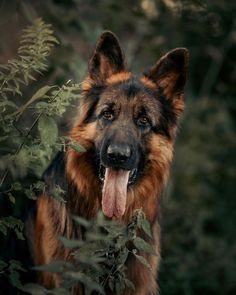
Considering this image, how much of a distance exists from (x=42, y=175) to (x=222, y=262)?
3.45 m

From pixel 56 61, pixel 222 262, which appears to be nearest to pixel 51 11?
pixel 56 61

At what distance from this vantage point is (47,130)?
439 centimetres

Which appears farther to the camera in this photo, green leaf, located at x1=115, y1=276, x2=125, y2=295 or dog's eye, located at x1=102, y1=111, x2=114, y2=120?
dog's eye, located at x1=102, y1=111, x2=114, y2=120

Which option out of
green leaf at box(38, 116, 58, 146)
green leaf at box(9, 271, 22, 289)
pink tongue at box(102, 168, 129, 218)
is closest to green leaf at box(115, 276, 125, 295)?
green leaf at box(9, 271, 22, 289)

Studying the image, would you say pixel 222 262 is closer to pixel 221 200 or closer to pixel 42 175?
pixel 221 200

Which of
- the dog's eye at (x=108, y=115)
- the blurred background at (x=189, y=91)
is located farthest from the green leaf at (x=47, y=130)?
the blurred background at (x=189, y=91)

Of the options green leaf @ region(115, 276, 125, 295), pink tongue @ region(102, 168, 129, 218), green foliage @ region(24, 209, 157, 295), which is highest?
pink tongue @ region(102, 168, 129, 218)

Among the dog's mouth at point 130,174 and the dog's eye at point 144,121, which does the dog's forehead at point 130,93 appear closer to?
the dog's eye at point 144,121

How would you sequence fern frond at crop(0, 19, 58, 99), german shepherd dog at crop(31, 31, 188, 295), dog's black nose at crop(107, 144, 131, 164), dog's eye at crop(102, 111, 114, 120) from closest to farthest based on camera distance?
fern frond at crop(0, 19, 58, 99) < dog's black nose at crop(107, 144, 131, 164) < german shepherd dog at crop(31, 31, 188, 295) < dog's eye at crop(102, 111, 114, 120)

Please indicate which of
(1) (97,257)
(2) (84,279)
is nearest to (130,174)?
(1) (97,257)

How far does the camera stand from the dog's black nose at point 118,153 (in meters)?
5.59

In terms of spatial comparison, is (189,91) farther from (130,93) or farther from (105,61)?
(130,93)

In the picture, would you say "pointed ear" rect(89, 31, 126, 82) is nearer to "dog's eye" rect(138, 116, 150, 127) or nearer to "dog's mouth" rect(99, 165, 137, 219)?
"dog's eye" rect(138, 116, 150, 127)

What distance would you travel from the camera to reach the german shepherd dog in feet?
19.2
